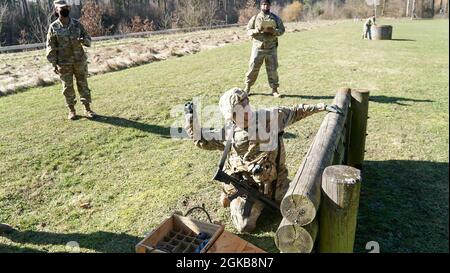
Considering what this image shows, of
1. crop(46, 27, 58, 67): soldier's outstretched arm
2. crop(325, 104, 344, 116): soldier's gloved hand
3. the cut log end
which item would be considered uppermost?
crop(46, 27, 58, 67): soldier's outstretched arm

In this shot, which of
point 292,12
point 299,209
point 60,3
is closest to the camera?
point 299,209

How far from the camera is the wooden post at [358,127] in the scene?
18.2ft

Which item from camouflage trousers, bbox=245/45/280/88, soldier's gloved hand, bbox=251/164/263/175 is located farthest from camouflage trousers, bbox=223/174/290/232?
camouflage trousers, bbox=245/45/280/88

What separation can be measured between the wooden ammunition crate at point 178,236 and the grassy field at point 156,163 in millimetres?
900

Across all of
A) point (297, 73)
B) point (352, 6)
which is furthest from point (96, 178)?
point (352, 6)

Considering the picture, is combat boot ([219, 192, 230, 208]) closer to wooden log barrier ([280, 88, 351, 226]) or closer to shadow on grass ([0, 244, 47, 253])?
wooden log barrier ([280, 88, 351, 226])

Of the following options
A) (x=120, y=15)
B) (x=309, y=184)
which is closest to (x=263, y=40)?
(x=309, y=184)

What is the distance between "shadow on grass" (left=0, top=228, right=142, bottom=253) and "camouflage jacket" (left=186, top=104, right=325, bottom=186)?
1.30 metres

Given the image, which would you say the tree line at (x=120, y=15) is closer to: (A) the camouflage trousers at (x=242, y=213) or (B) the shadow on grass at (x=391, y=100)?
(B) the shadow on grass at (x=391, y=100)

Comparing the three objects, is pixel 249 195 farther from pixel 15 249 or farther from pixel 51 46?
pixel 51 46

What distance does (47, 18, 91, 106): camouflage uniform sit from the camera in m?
7.21

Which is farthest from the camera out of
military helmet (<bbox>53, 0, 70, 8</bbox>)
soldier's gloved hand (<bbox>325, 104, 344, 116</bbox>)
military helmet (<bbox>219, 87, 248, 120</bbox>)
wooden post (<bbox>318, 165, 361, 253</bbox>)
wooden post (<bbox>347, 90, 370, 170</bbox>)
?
military helmet (<bbox>53, 0, 70, 8</bbox>)

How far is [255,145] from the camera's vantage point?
412 centimetres

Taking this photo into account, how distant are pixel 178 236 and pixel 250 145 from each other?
122 cm
